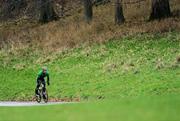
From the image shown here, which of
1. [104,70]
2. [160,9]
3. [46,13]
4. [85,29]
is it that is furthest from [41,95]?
[46,13]

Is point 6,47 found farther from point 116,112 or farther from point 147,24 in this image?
point 116,112

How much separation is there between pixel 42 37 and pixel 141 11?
726cm

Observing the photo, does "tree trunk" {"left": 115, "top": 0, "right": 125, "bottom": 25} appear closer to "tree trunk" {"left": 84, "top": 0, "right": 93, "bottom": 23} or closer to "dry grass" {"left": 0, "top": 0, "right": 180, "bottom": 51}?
"dry grass" {"left": 0, "top": 0, "right": 180, "bottom": 51}

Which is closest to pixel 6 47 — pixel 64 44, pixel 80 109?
pixel 64 44

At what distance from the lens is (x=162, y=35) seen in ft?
120

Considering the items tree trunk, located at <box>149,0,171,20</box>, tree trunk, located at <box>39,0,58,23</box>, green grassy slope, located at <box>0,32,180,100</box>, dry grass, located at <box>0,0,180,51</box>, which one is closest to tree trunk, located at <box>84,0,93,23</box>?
dry grass, located at <box>0,0,180,51</box>

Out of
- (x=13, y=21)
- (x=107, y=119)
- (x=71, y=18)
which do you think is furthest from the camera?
(x=13, y=21)

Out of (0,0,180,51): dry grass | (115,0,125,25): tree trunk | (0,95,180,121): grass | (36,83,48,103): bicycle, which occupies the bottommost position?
(36,83,48,103): bicycle

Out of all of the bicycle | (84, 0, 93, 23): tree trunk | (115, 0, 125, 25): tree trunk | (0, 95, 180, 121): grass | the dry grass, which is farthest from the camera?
(84, 0, 93, 23): tree trunk

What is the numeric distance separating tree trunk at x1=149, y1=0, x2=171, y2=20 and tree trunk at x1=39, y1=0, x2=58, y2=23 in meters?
12.8

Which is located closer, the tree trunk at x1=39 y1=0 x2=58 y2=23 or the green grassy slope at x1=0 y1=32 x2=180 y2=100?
the green grassy slope at x1=0 y1=32 x2=180 y2=100

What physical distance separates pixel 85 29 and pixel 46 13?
9.52m

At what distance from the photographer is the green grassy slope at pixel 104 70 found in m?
28.6

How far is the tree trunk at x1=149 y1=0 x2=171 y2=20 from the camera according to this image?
1523 inches
